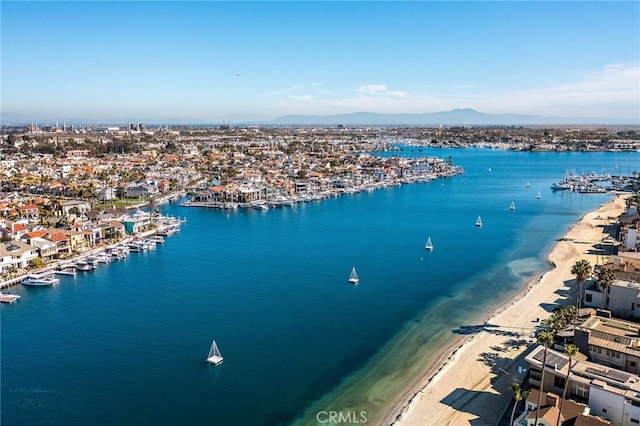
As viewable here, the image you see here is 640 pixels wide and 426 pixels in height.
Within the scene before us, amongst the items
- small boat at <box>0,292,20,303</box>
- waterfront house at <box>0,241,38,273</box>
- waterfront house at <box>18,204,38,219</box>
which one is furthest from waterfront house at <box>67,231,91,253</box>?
waterfront house at <box>18,204,38,219</box>

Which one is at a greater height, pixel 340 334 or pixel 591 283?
pixel 591 283

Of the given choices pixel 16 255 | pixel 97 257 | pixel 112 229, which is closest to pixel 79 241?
pixel 97 257

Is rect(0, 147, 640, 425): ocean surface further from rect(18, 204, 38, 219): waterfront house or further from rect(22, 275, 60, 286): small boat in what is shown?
rect(18, 204, 38, 219): waterfront house

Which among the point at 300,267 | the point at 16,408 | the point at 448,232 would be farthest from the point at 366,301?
the point at 448,232

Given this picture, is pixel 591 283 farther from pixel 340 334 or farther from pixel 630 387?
pixel 340 334

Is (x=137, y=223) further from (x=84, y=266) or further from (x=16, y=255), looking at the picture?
(x=16, y=255)
